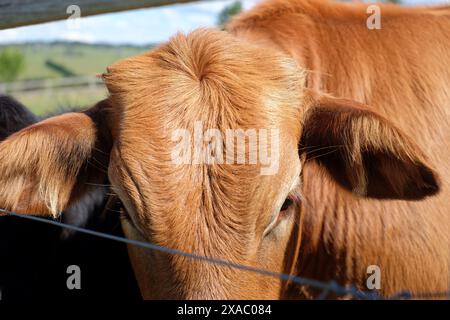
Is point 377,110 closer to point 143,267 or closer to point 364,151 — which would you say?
point 364,151

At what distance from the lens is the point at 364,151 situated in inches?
119

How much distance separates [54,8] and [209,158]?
5.13 ft

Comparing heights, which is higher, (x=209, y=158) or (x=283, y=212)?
(x=209, y=158)

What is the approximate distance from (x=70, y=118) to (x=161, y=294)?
1.05 m

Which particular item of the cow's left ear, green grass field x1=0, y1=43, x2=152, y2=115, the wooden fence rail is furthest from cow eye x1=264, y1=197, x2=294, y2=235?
green grass field x1=0, y1=43, x2=152, y2=115

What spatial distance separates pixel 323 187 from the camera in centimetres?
346

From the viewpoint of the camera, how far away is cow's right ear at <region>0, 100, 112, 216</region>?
3102mm

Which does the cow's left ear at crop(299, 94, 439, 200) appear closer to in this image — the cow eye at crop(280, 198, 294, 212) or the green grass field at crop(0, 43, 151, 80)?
the cow eye at crop(280, 198, 294, 212)

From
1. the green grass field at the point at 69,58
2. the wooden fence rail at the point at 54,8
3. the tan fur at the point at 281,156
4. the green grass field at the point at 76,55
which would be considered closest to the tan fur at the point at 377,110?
the tan fur at the point at 281,156

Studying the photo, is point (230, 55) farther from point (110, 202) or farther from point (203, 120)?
point (110, 202)

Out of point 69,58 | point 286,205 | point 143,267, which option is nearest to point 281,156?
point 286,205

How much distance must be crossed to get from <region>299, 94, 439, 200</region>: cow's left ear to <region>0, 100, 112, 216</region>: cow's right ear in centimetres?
107

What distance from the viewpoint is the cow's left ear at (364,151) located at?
2.87m

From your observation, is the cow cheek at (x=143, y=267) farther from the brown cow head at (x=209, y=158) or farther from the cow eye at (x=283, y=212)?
the cow eye at (x=283, y=212)
